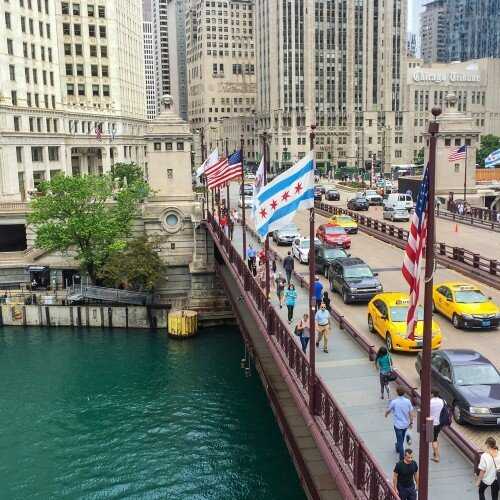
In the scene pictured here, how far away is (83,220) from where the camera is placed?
176 ft

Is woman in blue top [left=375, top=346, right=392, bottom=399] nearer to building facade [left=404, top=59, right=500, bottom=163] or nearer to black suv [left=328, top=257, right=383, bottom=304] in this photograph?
black suv [left=328, top=257, right=383, bottom=304]

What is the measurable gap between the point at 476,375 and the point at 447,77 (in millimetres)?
175881

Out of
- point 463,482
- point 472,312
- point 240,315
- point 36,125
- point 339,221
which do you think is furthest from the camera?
point 36,125

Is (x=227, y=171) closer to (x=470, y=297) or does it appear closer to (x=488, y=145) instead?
(x=470, y=297)

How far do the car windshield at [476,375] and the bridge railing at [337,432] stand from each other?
3968 mm

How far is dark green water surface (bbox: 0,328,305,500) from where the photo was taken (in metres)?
27.3

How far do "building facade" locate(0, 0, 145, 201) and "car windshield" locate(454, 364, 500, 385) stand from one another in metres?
67.2

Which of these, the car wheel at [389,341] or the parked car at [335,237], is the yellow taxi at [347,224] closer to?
the parked car at [335,237]

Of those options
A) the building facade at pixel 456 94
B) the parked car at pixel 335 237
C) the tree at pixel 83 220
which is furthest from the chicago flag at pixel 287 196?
the building facade at pixel 456 94

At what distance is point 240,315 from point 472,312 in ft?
41.5

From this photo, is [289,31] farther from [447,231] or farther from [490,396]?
[490,396]

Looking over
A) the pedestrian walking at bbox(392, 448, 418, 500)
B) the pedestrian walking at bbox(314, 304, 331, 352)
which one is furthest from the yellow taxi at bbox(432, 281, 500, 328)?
the pedestrian walking at bbox(392, 448, 418, 500)

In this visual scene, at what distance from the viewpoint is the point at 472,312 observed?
2592 centimetres

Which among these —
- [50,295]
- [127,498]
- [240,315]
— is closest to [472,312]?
[240,315]
